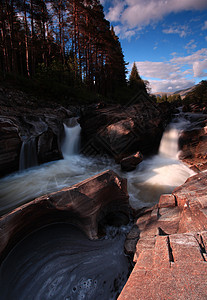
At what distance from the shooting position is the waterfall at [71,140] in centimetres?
1143

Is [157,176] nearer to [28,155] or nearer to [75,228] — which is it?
[75,228]

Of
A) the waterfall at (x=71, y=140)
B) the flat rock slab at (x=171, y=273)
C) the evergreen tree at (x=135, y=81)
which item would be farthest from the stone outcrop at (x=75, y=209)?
the evergreen tree at (x=135, y=81)

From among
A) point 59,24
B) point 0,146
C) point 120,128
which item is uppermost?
point 59,24

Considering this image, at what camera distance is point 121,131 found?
994 cm

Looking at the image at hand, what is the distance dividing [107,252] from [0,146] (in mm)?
6634

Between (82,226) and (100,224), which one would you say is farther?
(100,224)

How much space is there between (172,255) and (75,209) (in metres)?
2.00

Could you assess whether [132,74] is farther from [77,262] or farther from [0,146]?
[77,262]

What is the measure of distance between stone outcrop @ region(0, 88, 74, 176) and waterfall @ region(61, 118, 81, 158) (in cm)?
81

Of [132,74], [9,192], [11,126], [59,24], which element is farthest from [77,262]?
[132,74]

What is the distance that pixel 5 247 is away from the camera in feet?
7.68

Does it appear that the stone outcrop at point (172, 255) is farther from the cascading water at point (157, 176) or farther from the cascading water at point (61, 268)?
the cascading water at point (157, 176)

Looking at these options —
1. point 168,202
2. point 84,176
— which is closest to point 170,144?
point 84,176

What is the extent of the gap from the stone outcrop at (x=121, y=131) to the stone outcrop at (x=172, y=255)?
22.2 ft
